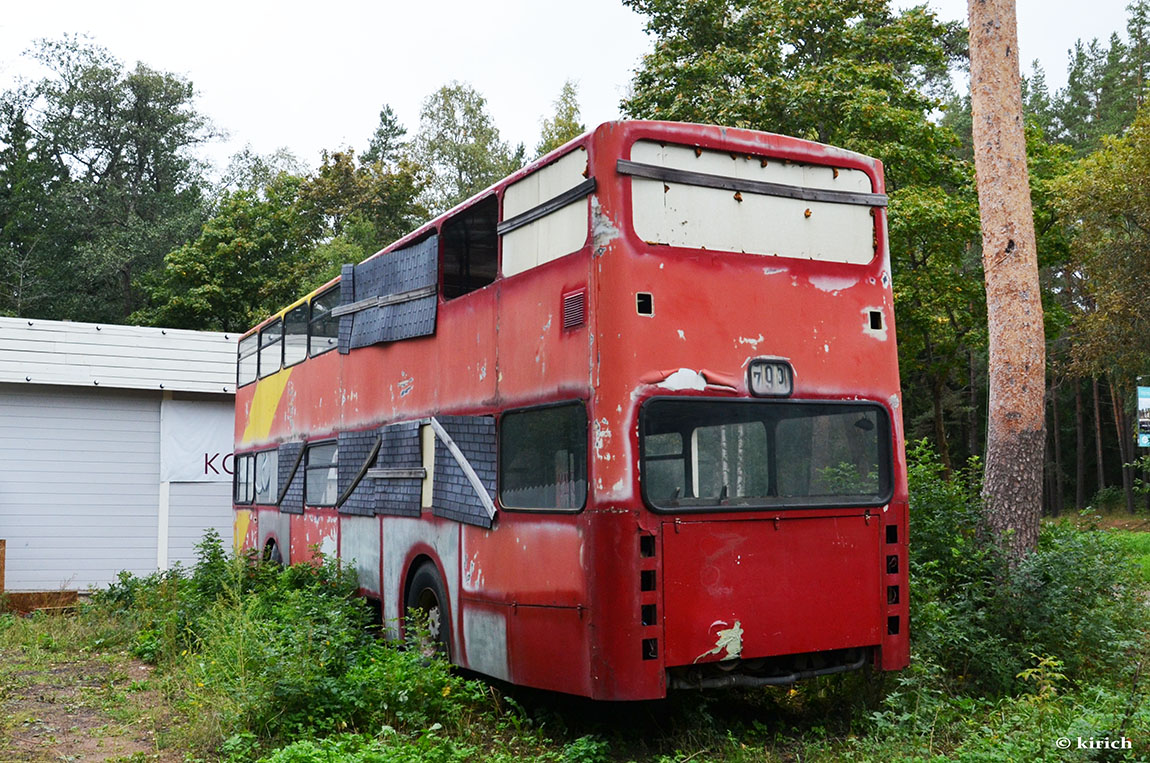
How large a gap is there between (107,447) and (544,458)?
1361 centimetres

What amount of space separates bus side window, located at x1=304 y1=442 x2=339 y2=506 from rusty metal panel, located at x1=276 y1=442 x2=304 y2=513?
0.26m

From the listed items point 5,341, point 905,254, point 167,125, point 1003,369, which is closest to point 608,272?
point 1003,369

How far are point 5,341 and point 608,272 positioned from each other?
46.0 ft

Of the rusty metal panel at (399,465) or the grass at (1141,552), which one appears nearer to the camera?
the rusty metal panel at (399,465)

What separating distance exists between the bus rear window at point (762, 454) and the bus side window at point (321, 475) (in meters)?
5.84

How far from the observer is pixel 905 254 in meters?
21.4

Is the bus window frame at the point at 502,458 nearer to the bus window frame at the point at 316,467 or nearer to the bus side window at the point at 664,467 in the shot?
the bus side window at the point at 664,467

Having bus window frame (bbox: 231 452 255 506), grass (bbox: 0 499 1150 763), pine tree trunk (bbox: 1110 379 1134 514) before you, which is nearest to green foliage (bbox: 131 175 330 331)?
bus window frame (bbox: 231 452 255 506)

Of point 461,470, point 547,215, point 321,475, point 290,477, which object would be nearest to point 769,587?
point 461,470

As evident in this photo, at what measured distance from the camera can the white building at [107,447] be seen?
17312 millimetres

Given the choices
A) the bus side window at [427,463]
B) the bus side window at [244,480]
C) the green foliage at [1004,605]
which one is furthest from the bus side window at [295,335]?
the green foliage at [1004,605]

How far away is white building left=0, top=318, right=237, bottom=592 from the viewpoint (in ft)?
56.8

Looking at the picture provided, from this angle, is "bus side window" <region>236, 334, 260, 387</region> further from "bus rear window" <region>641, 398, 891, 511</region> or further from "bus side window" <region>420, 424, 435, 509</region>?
"bus rear window" <region>641, 398, 891, 511</region>

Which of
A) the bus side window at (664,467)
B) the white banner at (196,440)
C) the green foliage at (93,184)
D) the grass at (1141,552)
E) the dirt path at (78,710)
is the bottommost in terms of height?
the dirt path at (78,710)
